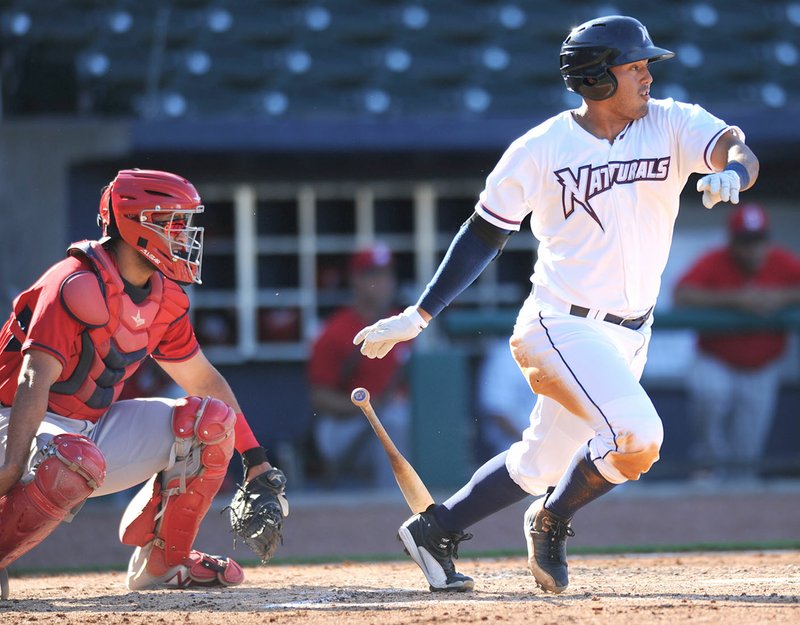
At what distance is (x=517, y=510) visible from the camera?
7.49 m

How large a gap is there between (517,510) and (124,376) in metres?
3.67

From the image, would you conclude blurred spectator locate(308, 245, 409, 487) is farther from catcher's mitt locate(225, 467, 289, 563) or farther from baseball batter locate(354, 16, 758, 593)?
baseball batter locate(354, 16, 758, 593)

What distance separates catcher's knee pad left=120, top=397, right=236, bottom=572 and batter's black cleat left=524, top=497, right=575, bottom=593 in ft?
3.22

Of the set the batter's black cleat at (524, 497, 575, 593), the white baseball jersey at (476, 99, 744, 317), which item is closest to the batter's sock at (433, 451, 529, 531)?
the batter's black cleat at (524, 497, 575, 593)

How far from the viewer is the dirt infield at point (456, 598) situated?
138 inches

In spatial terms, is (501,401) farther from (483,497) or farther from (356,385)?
(483,497)

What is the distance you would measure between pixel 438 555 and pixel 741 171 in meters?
1.46

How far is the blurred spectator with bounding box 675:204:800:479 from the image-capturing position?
7.88 m

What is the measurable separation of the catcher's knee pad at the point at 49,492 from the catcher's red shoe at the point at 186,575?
1.73 ft

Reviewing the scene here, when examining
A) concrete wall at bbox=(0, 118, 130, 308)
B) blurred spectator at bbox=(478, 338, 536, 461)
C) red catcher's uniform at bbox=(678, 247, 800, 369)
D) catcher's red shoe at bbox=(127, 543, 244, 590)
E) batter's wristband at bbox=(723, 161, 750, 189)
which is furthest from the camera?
concrete wall at bbox=(0, 118, 130, 308)

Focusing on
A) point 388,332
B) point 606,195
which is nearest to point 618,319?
point 606,195

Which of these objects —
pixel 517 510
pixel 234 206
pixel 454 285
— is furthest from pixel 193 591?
pixel 234 206

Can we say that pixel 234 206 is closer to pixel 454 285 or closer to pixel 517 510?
pixel 517 510

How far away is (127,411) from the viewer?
436 cm
